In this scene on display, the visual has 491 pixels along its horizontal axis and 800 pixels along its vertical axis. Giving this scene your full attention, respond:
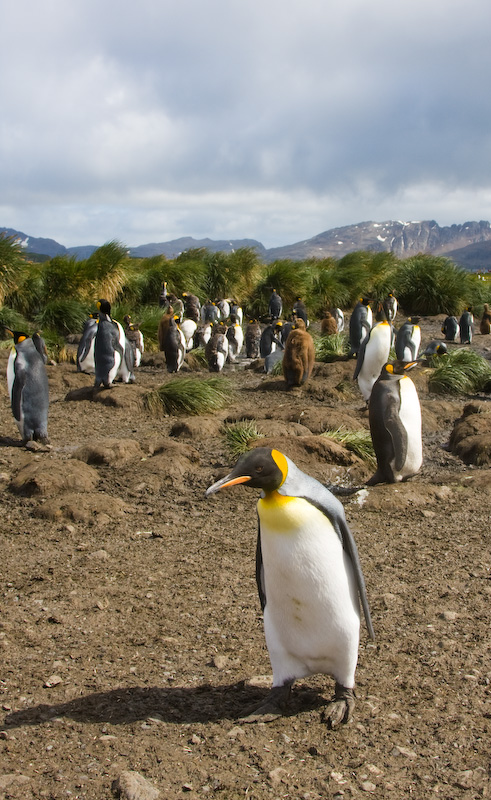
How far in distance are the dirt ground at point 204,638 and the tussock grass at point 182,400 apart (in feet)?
6.45

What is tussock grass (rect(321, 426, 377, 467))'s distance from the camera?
6.71 m

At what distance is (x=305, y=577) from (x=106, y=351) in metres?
7.35

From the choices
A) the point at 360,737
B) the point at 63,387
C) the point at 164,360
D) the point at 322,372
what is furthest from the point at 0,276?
Answer: the point at 360,737

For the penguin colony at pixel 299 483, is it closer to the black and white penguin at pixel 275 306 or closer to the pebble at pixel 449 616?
the pebble at pixel 449 616

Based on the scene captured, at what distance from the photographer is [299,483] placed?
268 centimetres

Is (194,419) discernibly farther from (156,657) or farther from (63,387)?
(156,657)

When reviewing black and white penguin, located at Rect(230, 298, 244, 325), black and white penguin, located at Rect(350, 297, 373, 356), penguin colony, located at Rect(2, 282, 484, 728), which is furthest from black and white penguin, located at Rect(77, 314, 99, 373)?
black and white penguin, located at Rect(230, 298, 244, 325)

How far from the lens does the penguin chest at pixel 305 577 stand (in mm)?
2646

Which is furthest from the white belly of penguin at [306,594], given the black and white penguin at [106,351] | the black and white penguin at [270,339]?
the black and white penguin at [270,339]

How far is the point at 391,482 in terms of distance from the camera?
19.4 feet

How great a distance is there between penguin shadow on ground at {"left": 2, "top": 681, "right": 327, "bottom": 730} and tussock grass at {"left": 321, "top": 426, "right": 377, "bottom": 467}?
386 cm

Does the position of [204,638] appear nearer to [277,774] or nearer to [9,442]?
[277,774]

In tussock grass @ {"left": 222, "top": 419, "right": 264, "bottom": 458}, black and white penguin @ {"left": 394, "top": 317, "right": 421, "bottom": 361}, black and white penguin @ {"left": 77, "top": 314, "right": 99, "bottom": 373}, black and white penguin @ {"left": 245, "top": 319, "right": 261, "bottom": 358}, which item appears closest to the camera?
tussock grass @ {"left": 222, "top": 419, "right": 264, "bottom": 458}

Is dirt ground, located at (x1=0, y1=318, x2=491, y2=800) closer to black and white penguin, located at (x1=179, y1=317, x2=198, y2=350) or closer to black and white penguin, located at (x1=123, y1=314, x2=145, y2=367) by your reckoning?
black and white penguin, located at (x1=123, y1=314, x2=145, y2=367)
